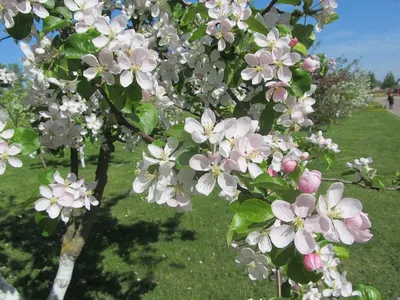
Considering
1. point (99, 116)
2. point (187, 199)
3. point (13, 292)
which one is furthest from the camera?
point (99, 116)

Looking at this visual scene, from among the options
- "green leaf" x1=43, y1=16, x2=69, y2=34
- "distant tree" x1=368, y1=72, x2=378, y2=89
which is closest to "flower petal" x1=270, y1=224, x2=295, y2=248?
"green leaf" x1=43, y1=16, x2=69, y2=34

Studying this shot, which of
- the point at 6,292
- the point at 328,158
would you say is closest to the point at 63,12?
the point at 6,292

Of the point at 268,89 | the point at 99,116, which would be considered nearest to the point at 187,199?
the point at 268,89

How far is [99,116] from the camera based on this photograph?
10.6ft

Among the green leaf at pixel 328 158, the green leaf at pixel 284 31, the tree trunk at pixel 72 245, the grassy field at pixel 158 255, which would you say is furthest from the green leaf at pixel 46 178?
the green leaf at pixel 328 158

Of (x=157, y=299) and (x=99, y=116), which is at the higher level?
(x=99, y=116)

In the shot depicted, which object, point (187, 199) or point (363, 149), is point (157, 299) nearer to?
point (187, 199)

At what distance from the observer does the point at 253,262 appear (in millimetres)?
1837

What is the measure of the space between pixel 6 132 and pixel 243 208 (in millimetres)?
845

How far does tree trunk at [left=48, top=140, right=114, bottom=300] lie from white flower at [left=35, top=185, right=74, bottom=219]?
1.69m

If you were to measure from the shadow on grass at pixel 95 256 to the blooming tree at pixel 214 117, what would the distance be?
2843mm

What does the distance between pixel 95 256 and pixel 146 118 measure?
4.53 meters

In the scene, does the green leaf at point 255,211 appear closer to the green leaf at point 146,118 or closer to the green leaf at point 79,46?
the green leaf at point 146,118

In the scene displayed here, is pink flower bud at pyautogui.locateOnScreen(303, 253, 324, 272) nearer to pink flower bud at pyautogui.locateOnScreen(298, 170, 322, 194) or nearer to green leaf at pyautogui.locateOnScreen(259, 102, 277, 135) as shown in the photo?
pink flower bud at pyautogui.locateOnScreen(298, 170, 322, 194)
